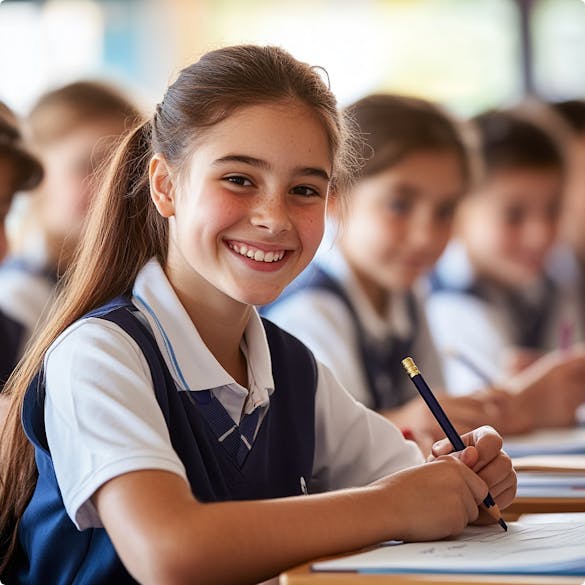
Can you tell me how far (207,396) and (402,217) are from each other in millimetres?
1094

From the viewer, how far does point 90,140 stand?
229cm

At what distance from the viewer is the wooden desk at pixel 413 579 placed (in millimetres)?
711

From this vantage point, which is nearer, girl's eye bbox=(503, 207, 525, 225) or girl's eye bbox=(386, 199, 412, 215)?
girl's eye bbox=(386, 199, 412, 215)

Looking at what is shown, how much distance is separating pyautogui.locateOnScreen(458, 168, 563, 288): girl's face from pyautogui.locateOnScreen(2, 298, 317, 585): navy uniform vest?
1689 millimetres

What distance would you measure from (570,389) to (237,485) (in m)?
1.10

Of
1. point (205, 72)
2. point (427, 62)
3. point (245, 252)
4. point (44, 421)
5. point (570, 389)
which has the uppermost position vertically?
point (427, 62)

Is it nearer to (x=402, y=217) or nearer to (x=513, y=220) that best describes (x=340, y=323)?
(x=402, y=217)

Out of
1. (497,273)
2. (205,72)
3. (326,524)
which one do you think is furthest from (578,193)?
(326,524)

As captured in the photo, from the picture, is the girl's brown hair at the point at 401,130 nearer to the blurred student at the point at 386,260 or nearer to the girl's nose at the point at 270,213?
the blurred student at the point at 386,260

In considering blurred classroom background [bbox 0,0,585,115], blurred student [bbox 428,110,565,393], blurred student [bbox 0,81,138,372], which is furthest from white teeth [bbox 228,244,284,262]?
blurred classroom background [bbox 0,0,585,115]

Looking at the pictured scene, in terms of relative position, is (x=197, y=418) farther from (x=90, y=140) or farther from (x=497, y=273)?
(x=497, y=273)

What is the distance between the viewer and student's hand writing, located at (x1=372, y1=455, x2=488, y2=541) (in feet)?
2.82

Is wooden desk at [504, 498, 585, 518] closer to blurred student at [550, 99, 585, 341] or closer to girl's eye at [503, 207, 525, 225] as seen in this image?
girl's eye at [503, 207, 525, 225]

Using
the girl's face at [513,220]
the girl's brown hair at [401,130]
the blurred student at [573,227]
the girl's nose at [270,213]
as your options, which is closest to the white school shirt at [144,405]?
the girl's nose at [270,213]
